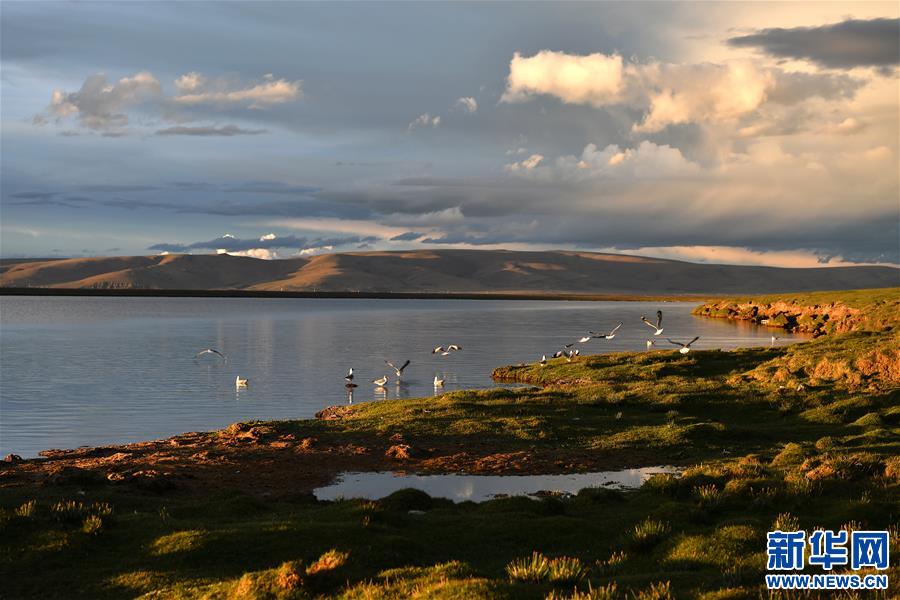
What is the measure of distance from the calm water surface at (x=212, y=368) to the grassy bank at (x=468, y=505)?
9.75 m

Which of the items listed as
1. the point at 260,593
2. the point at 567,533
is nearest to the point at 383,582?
the point at 260,593

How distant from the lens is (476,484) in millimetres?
25469

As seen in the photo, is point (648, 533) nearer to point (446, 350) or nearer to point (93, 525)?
point (93, 525)

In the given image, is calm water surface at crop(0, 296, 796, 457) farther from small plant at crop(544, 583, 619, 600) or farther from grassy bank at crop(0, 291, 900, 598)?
small plant at crop(544, 583, 619, 600)

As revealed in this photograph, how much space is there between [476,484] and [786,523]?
33.9 feet

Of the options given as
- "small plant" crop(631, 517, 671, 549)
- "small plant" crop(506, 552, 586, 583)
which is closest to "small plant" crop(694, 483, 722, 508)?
"small plant" crop(631, 517, 671, 549)

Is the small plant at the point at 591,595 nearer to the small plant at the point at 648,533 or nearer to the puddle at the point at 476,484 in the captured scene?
the small plant at the point at 648,533

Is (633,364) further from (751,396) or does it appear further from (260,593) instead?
(260,593)

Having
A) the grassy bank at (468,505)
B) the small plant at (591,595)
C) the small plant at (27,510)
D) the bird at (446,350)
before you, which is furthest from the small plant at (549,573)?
the bird at (446,350)

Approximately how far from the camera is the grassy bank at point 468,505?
47.2 ft

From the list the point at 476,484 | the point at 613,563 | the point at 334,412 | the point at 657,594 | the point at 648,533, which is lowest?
the point at 334,412

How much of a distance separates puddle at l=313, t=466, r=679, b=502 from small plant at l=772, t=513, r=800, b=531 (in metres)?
7.07

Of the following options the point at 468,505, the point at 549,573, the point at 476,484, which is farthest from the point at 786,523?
the point at 476,484

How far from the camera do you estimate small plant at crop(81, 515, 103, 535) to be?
17203 mm
